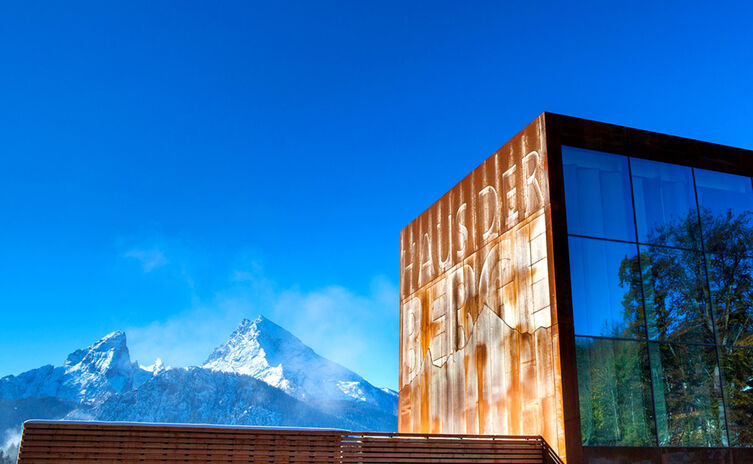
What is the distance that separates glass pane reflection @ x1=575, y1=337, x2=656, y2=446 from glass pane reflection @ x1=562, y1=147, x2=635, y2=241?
118 inches

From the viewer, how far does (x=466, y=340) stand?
2116 cm

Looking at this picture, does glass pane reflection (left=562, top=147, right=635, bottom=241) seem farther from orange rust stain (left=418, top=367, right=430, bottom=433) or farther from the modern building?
orange rust stain (left=418, top=367, right=430, bottom=433)

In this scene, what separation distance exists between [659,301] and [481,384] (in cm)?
557

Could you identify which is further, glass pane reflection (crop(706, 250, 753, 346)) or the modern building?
glass pane reflection (crop(706, 250, 753, 346))

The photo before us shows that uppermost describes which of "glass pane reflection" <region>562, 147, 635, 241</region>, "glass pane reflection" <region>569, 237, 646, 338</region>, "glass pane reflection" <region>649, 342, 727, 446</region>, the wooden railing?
"glass pane reflection" <region>562, 147, 635, 241</region>

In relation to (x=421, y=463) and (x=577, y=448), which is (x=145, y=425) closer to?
(x=421, y=463)

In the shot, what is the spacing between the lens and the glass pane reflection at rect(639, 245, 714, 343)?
17.3 metres

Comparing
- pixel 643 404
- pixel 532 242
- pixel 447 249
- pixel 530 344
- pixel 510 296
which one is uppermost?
pixel 447 249

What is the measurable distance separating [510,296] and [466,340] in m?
3.11

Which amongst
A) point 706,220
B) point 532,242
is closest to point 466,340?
point 532,242

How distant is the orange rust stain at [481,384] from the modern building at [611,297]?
3.2 inches

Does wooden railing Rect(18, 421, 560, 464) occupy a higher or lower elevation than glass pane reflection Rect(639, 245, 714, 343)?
lower

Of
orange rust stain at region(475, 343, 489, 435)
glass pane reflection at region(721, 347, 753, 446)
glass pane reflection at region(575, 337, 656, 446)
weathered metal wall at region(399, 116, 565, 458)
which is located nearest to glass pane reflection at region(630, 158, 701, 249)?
weathered metal wall at region(399, 116, 565, 458)

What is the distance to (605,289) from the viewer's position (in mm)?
17078
